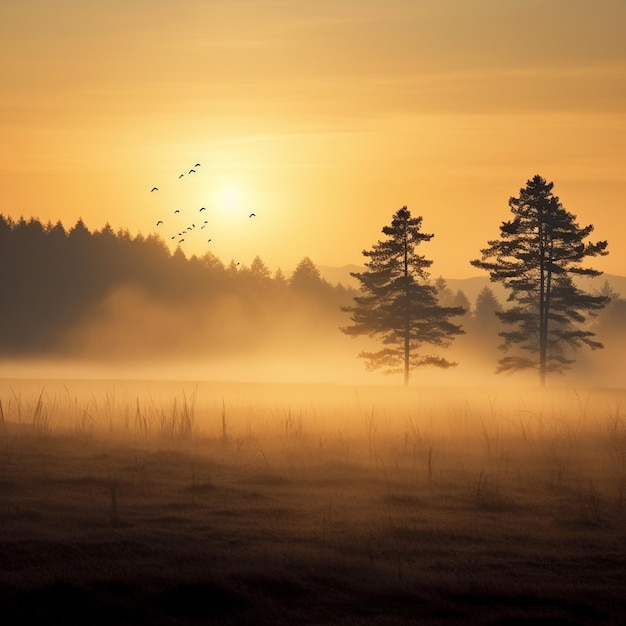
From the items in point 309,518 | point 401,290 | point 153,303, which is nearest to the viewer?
A: point 309,518

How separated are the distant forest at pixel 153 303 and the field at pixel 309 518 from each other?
85.2 meters

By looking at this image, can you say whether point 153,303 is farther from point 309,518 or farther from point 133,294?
point 309,518

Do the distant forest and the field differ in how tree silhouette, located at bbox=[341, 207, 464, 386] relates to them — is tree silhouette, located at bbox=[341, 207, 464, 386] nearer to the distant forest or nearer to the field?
the field

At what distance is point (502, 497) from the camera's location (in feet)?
56.7

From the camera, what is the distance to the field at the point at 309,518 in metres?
10.5

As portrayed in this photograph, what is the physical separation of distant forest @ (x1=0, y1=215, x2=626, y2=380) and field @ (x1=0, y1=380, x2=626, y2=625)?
85213mm

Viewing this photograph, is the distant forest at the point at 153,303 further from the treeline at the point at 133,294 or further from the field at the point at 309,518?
the field at the point at 309,518

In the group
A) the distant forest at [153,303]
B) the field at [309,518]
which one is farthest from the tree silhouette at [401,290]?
the distant forest at [153,303]

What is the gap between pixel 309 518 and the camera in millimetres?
15047

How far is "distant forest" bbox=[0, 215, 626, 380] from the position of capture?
111 meters

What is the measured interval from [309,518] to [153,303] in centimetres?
10561

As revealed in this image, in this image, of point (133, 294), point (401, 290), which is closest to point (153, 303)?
point (133, 294)

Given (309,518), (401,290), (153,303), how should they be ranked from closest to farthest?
(309,518), (401,290), (153,303)

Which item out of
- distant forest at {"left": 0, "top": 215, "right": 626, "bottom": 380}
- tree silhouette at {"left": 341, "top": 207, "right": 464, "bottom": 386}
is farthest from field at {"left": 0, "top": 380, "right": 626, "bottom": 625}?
distant forest at {"left": 0, "top": 215, "right": 626, "bottom": 380}
